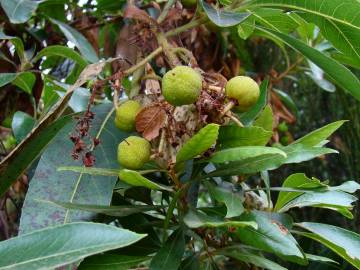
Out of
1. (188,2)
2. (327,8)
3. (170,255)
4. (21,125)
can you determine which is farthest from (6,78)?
(327,8)

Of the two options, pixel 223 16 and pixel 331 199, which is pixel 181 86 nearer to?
pixel 223 16

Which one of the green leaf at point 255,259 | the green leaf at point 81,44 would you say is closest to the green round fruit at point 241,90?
the green leaf at point 255,259

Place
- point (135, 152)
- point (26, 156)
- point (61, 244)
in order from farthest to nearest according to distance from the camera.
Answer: point (26, 156) < point (135, 152) < point (61, 244)

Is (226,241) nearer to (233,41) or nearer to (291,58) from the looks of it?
(233,41)

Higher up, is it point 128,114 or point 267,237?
point 128,114

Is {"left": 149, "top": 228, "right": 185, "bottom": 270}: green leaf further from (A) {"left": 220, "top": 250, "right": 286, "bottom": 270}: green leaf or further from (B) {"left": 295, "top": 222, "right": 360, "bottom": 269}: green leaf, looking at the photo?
(B) {"left": 295, "top": 222, "right": 360, "bottom": 269}: green leaf

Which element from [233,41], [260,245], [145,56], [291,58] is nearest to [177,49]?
[145,56]
